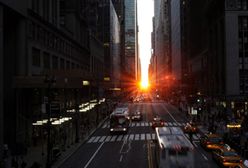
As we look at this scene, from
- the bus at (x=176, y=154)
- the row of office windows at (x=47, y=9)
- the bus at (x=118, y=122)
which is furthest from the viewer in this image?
the bus at (x=118, y=122)

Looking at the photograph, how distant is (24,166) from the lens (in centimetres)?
3262

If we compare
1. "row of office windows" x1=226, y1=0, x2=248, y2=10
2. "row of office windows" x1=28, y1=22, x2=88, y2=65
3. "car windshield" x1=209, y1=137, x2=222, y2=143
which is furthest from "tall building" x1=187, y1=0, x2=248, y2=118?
"car windshield" x1=209, y1=137, x2=222, y2=143

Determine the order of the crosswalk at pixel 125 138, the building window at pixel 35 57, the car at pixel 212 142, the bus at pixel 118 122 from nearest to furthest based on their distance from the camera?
the car at pixel 212 142
the crosswalk at pixel 125 138
the building window at pixel 35 57
the bus at pixel 118 122

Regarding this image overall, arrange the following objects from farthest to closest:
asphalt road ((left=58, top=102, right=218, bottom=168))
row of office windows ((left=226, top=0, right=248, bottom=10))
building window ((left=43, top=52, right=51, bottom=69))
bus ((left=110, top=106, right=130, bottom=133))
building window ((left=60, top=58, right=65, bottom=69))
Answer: row of office windows ((left=226, top=0, right=248, bottom=10)) → building window ((left=60, top=58, right=65, bottom=69)) → building window ((left=43, top=52, right=51, bottom=69)) → bus ((left=110, top=106, right=130, bottom=133)) → asphalt road ((left=58, top=102, right=218, bottom=168))

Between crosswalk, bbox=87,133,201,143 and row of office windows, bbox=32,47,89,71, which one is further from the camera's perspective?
row of office windows, bbox=32,47,89,71

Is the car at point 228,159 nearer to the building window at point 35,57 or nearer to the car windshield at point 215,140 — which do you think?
the car windshield at point 215,140

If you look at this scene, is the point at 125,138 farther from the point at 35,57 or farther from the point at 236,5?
the point at 236,5

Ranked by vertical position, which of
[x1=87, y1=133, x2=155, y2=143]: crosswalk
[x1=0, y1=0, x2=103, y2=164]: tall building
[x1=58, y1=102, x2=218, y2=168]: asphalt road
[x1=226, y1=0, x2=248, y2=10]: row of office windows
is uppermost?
[x1=226, y1=0, x2=248, y2=10]: row of office windows

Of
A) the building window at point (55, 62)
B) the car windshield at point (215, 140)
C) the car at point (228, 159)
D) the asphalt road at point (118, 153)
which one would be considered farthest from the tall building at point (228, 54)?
the car at point (228, 159)

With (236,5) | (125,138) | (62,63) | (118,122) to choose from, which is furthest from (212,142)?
(236,5)

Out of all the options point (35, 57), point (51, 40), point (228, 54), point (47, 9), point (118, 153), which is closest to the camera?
point (118, 153)

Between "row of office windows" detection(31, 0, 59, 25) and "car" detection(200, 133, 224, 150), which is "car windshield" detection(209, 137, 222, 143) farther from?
"row of office windows" detection(31, 0, 59, 25)

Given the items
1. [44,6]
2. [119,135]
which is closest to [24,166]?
[119,135]

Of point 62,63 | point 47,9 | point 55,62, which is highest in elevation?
point 47,9
